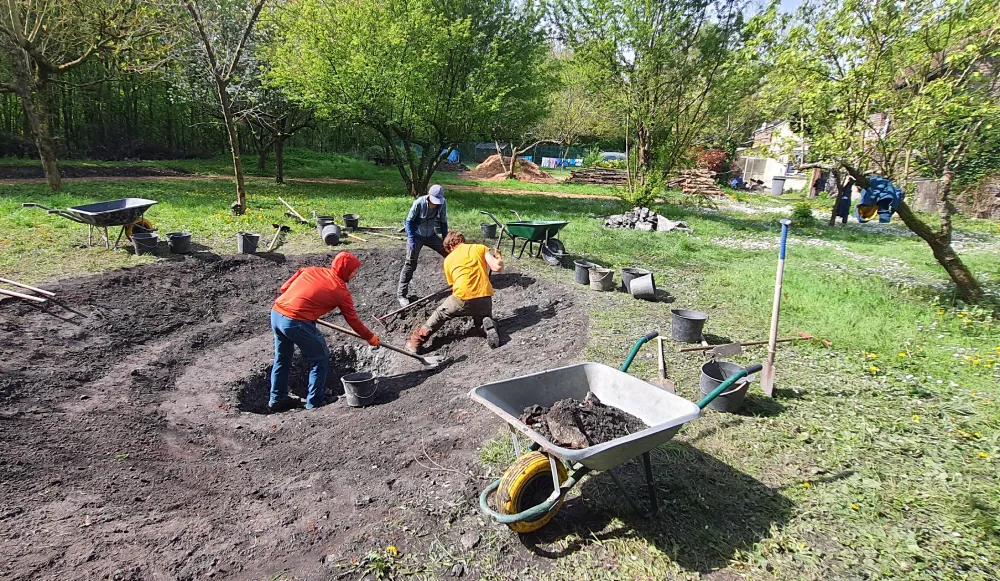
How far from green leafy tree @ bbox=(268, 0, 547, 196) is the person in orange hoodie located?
10.2m

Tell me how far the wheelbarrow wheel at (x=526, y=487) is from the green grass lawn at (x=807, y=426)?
0.18 meters

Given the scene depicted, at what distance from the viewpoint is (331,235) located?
982cm

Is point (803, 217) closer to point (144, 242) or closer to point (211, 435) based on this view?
point (211, 435)

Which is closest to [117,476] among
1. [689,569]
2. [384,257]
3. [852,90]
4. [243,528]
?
[243,528]

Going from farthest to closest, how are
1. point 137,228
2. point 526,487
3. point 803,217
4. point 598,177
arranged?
point 598,177
point 803,217
point 137,228
point 526,487

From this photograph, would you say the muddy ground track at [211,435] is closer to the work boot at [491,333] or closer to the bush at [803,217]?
the work boot at [491,333]

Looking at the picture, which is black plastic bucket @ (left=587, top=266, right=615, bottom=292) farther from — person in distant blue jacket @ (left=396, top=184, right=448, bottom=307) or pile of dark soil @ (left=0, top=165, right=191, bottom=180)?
pile of dark soil @ (left=0, top=165, right=191, bottom=180)

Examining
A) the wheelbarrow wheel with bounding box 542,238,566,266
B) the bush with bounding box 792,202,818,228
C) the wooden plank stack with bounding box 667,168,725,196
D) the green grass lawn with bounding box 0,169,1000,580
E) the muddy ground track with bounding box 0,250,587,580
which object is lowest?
the muddy ground track with bounding box 0,250,587,580

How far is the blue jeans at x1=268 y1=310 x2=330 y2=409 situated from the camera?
5.06 m

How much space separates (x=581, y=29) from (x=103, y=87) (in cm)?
2086

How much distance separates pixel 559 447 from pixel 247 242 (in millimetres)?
8007

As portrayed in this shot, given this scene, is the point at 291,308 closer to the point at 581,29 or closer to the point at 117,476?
the point at 117,476

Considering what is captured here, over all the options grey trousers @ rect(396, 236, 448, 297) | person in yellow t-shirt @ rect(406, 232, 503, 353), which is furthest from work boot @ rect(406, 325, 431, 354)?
grey trousers @ rect(396, 236, 448, 297)

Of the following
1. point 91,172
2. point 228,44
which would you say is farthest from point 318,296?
point 91,172
